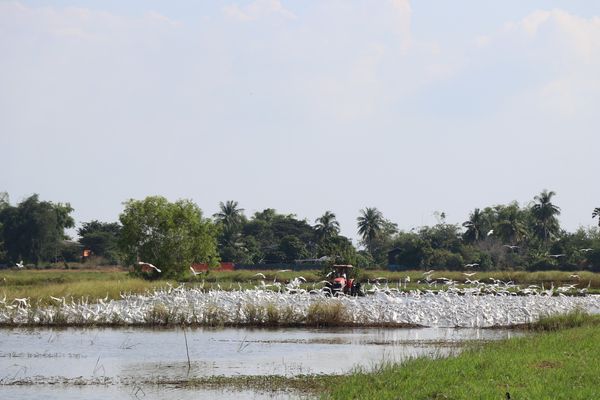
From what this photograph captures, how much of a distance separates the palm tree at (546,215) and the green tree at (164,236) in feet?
210

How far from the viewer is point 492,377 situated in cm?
1670

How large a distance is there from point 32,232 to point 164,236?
4487cm

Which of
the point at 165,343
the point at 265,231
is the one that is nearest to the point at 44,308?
the point at 165,343

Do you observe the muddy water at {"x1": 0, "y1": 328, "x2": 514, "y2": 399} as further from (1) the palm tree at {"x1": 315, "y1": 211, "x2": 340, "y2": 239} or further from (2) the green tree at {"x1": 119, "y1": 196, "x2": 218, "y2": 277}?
(1) the palm tree at {"x1": 315, "y1": 211, "x2": 340, "y2": 239}

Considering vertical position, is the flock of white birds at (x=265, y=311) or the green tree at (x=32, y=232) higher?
the green tree at (x=32, y=232)

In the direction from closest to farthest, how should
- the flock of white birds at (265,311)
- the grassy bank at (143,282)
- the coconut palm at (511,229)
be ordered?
the flock of white birds at (265,311) < the grassy bank at (143,282) < the coconut palm at (511,229)

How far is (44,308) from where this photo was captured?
34.1 metres

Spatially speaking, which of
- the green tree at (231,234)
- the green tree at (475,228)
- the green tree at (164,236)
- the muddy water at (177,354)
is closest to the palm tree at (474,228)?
the green tree at (475,228)

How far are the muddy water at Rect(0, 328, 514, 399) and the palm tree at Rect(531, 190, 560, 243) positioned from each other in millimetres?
87859

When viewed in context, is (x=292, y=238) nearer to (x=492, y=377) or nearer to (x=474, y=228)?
(x=474, y=228)

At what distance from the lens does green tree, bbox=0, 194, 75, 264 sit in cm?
10200

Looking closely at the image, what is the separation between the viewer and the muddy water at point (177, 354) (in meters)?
19.6

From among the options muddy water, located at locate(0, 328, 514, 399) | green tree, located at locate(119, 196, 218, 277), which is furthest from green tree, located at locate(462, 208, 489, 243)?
muddy water, located at locate(0, 328, 514, 399)

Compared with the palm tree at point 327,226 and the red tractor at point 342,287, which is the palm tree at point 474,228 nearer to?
the palm tree at point 327,226
